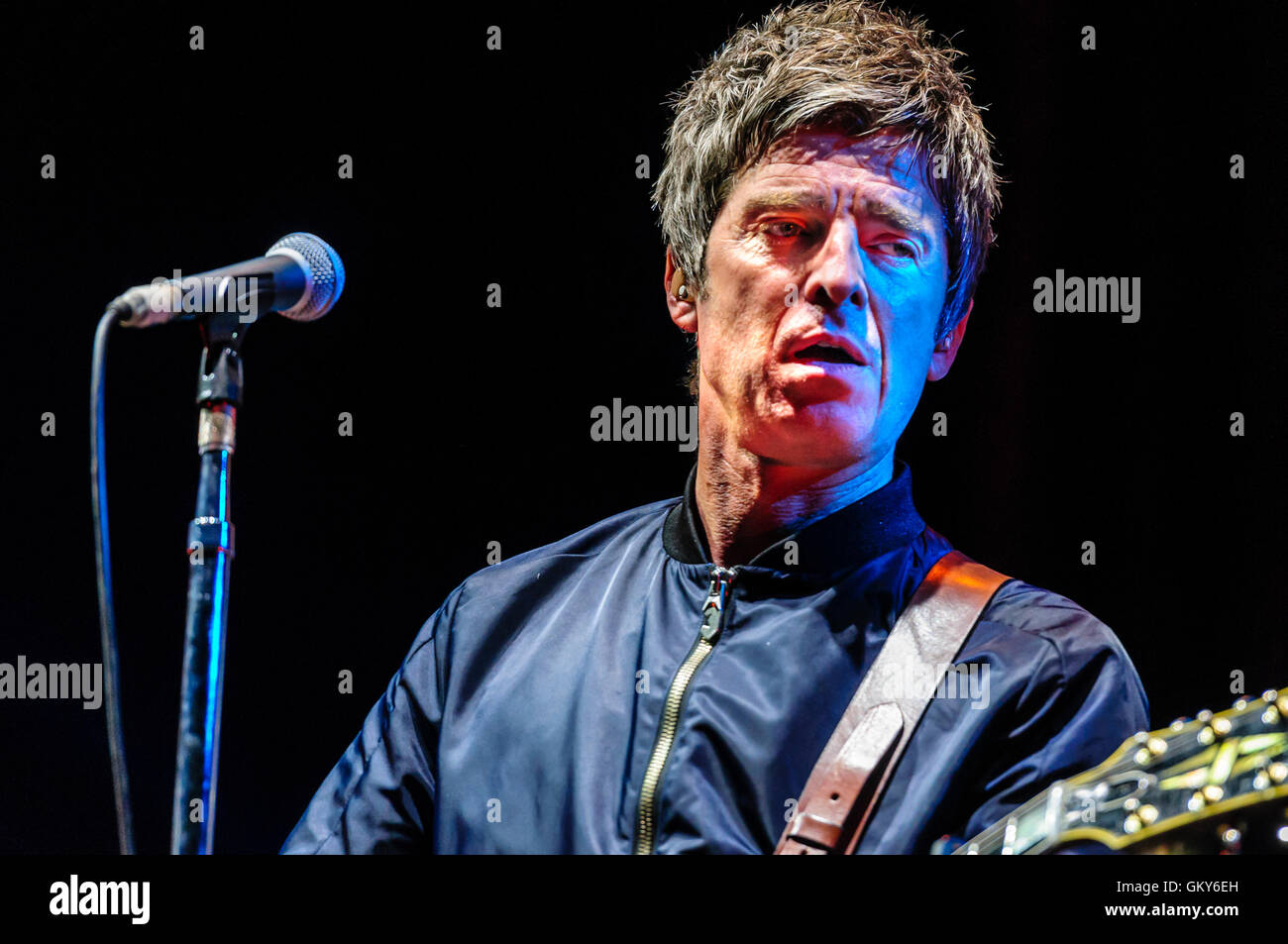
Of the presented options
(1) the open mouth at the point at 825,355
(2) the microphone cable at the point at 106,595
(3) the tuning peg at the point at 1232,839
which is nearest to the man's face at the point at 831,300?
(1) the open mouth at the point at 825,355

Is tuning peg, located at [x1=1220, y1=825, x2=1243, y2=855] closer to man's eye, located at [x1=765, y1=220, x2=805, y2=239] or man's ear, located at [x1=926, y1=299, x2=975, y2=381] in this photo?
man's ear, located at [x1=926, y1=299, x2=975, y2=381]

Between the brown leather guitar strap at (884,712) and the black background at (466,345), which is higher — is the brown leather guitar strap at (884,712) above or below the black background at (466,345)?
below

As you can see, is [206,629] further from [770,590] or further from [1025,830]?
[1025,830]

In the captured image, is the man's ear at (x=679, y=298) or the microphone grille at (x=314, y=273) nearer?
the microphone grille at (x=314, y=273)

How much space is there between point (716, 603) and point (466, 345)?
0.73 metres

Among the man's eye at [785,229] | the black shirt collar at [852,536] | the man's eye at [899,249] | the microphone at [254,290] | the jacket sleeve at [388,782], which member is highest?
the man's eye at [785,229]

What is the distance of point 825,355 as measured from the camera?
2025mm

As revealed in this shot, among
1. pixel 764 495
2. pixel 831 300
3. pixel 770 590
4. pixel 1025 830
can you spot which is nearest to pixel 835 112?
pixel 831 300

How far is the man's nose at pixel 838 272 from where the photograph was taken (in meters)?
2.00

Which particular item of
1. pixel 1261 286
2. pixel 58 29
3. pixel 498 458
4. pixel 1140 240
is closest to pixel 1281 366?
pixel 1261 286

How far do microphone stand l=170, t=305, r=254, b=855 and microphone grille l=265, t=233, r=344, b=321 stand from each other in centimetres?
15

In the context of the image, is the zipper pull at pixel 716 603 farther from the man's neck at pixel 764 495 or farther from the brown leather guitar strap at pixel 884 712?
the brown leather guitar strap at pixel 884 712
